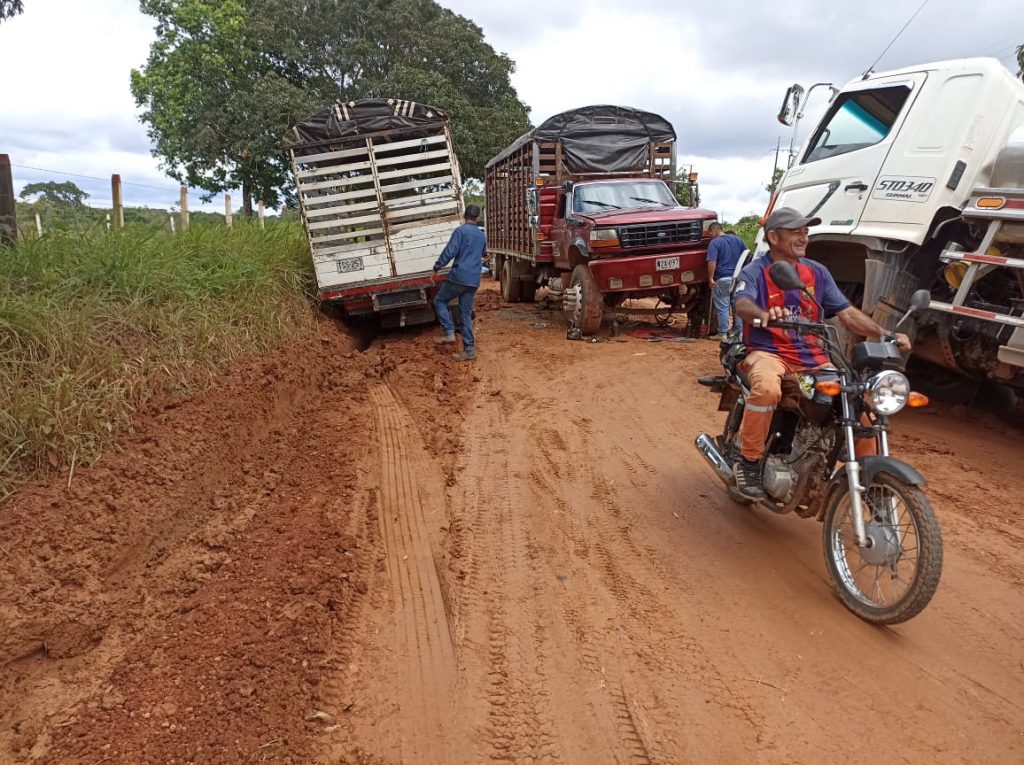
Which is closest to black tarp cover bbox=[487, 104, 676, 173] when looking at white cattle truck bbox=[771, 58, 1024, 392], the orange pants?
white cattle truck bbox=[771, 58, 1024, 392]

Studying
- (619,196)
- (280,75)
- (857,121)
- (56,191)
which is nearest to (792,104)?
(857,121)

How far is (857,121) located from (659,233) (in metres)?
3.31

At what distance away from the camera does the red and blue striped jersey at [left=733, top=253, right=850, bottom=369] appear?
12.7 ft

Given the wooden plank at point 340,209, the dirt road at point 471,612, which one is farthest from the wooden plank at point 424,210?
the dirt road at point 471,612

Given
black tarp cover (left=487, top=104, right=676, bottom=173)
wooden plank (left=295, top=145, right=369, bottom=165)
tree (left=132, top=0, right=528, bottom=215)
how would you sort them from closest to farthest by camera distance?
wooden plank (left=295, top=145, right=369, bottom=165) < black tarp cover (left=487, top=104, right=676, bottom=173) < tree (left=132, top=0, right=528, bottom=215)

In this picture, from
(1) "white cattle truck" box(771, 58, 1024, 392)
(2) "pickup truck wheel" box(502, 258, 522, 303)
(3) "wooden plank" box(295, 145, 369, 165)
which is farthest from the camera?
(2) "pickup truck wheel" box(502, 258, 522, 303)

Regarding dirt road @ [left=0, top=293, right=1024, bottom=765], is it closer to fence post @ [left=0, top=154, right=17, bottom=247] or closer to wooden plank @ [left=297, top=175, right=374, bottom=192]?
fence post @ [left=0, top=154, right=17, bottom=247]

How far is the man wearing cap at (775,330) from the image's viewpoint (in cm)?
371

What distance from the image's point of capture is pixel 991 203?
4832mm

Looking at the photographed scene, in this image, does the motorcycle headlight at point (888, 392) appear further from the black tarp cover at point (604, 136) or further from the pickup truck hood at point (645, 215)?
the black tarp cover at point (604, 136)

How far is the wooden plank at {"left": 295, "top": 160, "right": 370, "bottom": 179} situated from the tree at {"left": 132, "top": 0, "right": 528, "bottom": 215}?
14.5 meters

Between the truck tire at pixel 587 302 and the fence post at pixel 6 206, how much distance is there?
6470 mm

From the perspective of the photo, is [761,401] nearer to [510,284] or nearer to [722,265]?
[722,265]

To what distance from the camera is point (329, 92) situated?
2531 centimetres
